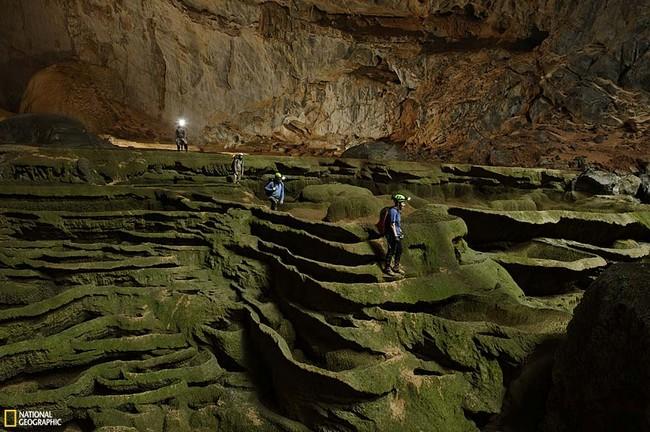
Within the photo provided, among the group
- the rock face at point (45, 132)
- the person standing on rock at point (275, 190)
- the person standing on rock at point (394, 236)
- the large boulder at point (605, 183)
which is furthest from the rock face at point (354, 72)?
the person standing on rock at point (394, 236)

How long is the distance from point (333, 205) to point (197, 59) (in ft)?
43.2

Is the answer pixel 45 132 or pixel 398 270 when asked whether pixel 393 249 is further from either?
pixel 45 132

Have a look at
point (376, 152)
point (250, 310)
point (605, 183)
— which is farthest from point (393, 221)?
point (376, 152)

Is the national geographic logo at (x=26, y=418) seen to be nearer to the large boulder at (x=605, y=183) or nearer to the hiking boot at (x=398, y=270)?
the hiking boot at (x=398, y=270)

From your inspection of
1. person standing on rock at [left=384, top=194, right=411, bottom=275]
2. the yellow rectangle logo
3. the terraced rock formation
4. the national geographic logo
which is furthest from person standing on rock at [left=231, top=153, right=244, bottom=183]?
the yellow rectangle logo

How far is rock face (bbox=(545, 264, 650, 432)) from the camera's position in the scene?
14.3ft

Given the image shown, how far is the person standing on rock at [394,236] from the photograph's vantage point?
7180 millimetres

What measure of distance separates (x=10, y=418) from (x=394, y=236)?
6886 millimetres

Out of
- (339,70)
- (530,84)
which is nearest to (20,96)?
(339,70)

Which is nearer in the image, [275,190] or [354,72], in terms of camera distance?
[275,190]

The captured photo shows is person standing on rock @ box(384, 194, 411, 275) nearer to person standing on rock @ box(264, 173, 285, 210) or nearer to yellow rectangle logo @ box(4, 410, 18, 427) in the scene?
person standing on rock @ box(264, 173, 285, 210)

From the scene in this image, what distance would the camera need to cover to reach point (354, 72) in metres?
21.9

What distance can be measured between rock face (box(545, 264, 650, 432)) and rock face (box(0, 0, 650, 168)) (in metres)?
16.3

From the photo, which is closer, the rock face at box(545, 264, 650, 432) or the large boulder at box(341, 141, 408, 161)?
the rock face at box(545, 264, 650, 432)
